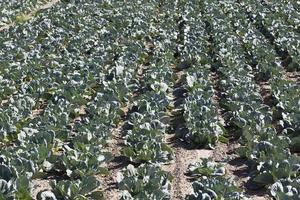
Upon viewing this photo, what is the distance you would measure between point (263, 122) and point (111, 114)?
2838 mm

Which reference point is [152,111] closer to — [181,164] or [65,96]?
[181,164]

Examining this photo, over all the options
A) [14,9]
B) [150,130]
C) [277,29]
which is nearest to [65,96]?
[150,130]

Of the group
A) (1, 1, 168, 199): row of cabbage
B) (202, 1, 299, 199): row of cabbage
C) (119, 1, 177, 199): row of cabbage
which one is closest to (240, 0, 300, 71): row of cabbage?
(202, 1, 299, 199): row of cabbage

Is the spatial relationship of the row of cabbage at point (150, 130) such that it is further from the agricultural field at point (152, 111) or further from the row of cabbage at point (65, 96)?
the row of cabbage at point (65, 96)

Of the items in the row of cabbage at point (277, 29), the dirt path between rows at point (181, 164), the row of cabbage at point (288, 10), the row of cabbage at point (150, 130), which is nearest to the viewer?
the row of cabbage at point (150, 130)

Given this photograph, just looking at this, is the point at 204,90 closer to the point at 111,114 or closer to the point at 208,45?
the point at 111,114

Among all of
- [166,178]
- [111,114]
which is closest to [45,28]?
[111,114]

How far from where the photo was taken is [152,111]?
1035 centimetres

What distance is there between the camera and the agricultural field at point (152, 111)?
762 centimetres

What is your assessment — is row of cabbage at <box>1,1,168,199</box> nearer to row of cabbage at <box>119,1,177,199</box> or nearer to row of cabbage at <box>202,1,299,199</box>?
row of cabbage at <box>119,1,177,199</box>

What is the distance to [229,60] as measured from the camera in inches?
565

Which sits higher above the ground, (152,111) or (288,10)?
(288,10)

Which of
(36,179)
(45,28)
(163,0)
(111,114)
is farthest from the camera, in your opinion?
(163,0)

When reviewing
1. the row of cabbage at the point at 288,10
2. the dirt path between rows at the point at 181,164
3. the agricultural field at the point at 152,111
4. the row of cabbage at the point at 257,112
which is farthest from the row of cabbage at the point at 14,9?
the dirt path between rows at the point at 181,164
